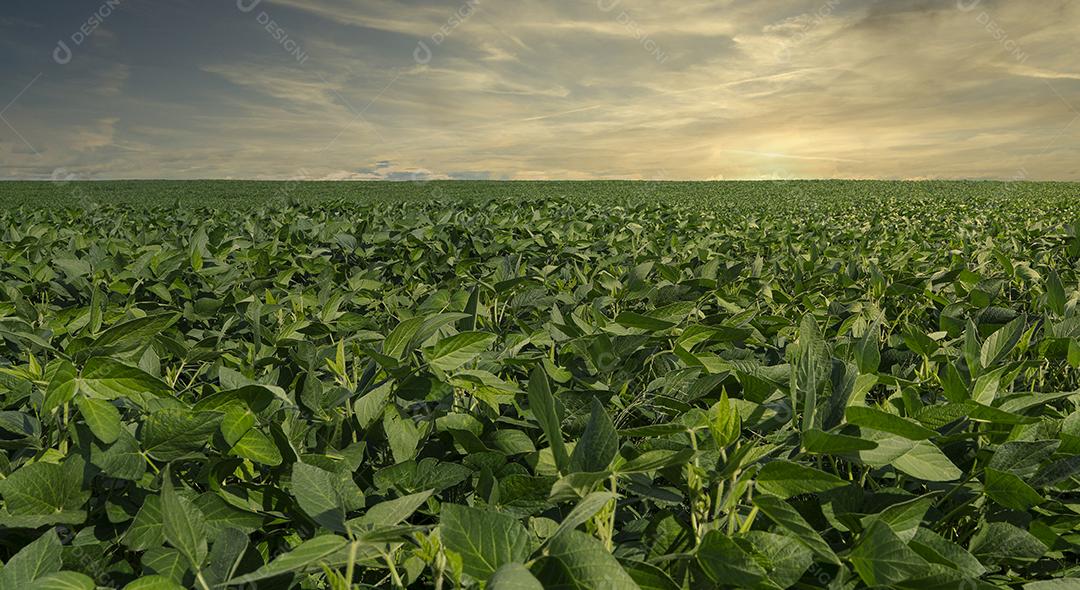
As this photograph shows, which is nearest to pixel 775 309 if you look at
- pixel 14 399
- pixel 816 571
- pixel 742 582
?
pixel 816 571

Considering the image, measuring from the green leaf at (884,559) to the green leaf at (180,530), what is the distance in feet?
2.89

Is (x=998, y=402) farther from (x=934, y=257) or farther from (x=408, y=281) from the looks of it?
(x=934, y=257)

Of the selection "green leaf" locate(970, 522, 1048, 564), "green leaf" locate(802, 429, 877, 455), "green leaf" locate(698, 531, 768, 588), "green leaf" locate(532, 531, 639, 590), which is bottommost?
"green leaf" locate(970, 522, 1048, 564)

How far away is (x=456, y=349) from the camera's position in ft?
4.11

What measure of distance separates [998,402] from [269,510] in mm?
1409

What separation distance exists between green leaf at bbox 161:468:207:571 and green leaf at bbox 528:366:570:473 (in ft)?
1.51

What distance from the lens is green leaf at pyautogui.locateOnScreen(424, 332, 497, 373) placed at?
1.23 meters

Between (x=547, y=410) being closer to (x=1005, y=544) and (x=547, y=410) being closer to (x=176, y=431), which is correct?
(x=176, y=431)

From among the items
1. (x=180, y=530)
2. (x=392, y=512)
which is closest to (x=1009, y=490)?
(x=392, y=512)

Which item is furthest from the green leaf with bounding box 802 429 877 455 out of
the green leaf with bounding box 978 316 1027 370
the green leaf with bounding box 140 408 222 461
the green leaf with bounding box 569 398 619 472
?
the green leaf with bounding box 140 408 222 461

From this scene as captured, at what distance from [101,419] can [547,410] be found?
0.79 metres

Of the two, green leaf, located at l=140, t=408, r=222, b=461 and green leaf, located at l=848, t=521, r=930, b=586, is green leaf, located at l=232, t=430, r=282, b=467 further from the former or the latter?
green leaf, located at l=848, t=521, r=930, b=586

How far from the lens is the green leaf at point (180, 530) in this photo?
2.65 feet

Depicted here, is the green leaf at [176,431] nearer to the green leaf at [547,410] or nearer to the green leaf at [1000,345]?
the green leaf at [547,410]
